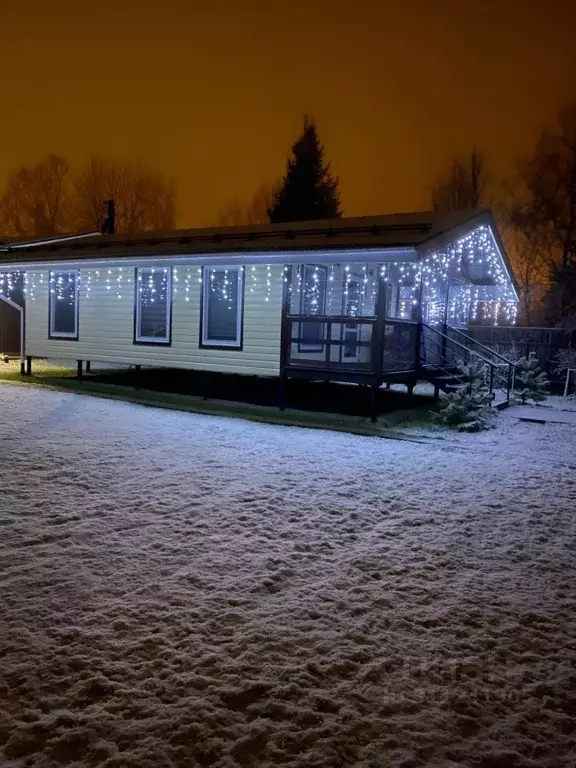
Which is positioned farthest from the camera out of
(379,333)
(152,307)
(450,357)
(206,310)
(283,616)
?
(152,307)

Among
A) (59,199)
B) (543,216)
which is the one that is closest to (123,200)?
(59,199)

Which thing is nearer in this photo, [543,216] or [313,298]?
[313,298]

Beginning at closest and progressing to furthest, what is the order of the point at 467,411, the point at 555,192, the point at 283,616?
1. the point at 283,616
2. the point at 467,411
3. the point at 555,192

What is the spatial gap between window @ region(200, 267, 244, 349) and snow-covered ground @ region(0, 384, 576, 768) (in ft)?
19.2

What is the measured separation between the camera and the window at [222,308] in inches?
493

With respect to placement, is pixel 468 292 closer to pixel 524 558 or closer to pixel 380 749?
pixel 524 558

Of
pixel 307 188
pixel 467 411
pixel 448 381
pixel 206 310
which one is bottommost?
pixel 467 411

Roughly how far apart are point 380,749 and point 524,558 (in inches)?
101

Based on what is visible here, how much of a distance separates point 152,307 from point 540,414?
8.58m

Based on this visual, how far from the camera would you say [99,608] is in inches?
140

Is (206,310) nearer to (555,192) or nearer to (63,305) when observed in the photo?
(63,305)

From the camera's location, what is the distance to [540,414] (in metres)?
11.9

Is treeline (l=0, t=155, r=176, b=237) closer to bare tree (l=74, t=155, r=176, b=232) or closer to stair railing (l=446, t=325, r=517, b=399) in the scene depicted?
bare tree (l=74, t=155, r=176, b=232)

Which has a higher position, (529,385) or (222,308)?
(222,308)
